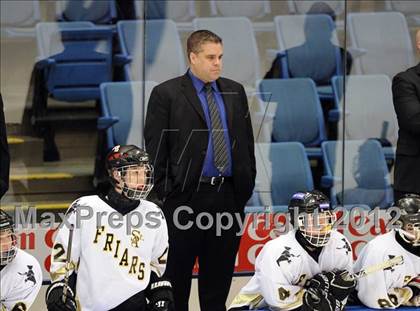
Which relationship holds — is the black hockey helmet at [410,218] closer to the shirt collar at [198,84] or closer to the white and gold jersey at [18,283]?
the shirt collar at [198,84]

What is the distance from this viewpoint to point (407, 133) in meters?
5.80

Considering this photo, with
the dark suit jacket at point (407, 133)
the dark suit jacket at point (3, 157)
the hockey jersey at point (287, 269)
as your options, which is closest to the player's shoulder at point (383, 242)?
the hockey jersey at point (287, 269)

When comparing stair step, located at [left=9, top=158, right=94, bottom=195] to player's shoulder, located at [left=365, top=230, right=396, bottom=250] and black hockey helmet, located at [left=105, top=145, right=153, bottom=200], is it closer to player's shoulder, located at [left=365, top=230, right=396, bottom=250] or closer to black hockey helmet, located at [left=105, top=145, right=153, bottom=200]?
black hockey helmet, located at [left=105, top=145, right=153, bottom=200]

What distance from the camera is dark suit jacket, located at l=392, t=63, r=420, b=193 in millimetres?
5754

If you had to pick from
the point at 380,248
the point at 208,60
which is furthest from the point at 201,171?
the point at 380,248

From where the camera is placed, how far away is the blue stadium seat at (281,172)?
6.85 m

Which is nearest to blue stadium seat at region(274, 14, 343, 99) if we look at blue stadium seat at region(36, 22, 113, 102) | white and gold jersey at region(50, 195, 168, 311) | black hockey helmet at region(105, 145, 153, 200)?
blue stadium seat at region(36, 22, 113, 102)

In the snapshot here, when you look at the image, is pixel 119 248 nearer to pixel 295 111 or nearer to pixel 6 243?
pixel 6 243

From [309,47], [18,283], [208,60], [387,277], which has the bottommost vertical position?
[387,277]

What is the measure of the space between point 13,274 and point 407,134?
2.07m

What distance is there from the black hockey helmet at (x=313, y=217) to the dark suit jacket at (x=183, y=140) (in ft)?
1.14

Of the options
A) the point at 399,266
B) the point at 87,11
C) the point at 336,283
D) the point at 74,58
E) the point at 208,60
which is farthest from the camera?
the point at 87,11

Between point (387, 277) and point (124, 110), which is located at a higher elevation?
point (124, 110)

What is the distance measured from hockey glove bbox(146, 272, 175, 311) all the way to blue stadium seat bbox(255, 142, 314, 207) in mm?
1840
